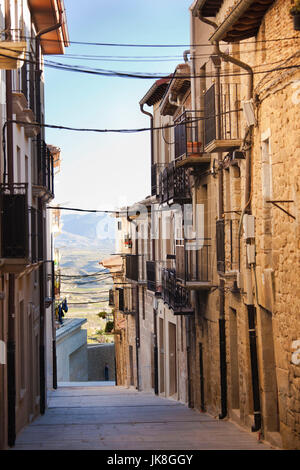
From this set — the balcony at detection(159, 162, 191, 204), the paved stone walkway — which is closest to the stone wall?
the balcony at detection(159, 162, 191, 204)

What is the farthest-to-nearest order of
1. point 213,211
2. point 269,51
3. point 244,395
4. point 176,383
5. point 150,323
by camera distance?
point 150,323 < point 176,383 < point 213,211 < point 244,395 < point 269,51

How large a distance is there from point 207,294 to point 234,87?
5.89m

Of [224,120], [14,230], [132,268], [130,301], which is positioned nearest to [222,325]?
[224,120]

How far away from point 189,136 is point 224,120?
5.44 meters

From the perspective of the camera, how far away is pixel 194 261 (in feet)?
65.3

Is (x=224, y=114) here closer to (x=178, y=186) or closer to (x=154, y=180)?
(x=178, y=186)

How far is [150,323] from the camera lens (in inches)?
1177

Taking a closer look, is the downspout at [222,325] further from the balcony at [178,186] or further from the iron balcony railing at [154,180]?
the iron balcony railing at [154,180]

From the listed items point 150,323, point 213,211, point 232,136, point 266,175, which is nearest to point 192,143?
point 213,211

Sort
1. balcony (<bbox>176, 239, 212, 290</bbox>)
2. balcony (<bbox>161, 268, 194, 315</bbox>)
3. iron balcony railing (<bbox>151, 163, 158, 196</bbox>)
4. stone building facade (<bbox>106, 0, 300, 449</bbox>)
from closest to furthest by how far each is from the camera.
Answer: stone building facade (<bbox>106, 0, 300, 449</bbox>) < balcony (<bbox>176, 239, 212, 290</bbox>) < balcony (<bbox>161, 268, 194, 315</bbox>) < iron balcony railing (<bbox>151, 163, 158, 196</bbox>)

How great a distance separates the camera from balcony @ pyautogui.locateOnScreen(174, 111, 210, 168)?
1891cm

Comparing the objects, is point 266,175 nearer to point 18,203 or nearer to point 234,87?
point 234,87

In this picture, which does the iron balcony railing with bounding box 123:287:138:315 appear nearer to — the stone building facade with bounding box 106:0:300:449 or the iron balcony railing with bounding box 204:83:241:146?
the stone building facade with bounding box 106:0:300:449

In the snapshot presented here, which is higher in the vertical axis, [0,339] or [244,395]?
[0,339]
